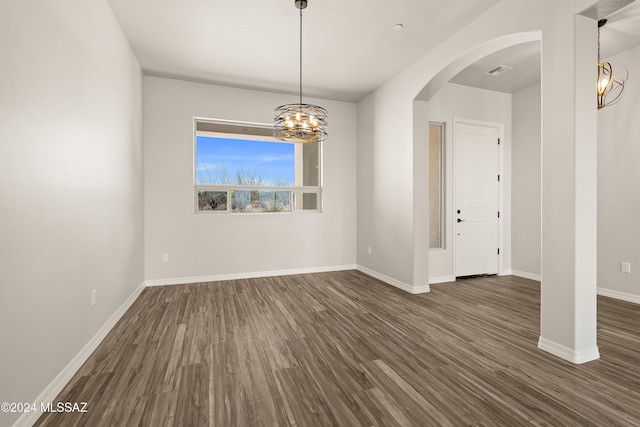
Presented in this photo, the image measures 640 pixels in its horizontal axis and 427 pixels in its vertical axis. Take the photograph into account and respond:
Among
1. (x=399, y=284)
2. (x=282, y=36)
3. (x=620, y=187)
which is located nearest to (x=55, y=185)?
(x=282, y=36)

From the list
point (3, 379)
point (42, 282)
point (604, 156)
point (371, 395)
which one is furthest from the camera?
point (604, 156)

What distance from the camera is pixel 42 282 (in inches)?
65.5

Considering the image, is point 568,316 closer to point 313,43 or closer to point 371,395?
point 371,395

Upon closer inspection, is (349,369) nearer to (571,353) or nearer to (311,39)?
(571,353)

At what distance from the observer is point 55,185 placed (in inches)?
71.5

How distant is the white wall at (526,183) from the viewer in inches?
180

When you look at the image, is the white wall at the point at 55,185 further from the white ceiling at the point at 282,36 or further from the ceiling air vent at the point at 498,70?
the ceiling air vent at the point at 498,70

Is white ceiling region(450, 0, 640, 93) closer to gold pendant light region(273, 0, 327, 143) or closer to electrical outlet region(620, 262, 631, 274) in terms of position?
gold pendant light region(273, 0, 327, 143)

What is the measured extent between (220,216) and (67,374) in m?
2.83

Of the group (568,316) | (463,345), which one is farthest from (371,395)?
(568,316)

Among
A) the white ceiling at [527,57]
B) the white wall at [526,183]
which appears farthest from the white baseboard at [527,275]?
Result: the white ceiling at [527,57]

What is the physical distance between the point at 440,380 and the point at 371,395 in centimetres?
51

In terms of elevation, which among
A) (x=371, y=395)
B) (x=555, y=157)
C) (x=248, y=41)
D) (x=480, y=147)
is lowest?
(x=371, y=395)

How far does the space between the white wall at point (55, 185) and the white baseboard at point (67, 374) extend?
1.8 inches
